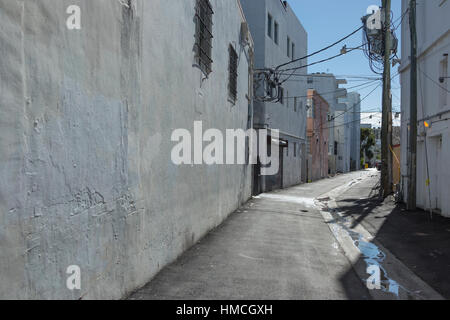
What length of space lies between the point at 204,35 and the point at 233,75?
3978 millimetres

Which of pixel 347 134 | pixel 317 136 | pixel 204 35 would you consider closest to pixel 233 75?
pixel 204 35

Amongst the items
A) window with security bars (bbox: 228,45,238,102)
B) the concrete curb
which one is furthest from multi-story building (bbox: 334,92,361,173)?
the concrete curb

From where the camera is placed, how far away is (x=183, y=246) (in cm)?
686

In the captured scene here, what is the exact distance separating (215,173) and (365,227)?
4.44 m

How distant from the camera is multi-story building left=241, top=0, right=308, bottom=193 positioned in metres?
19.9

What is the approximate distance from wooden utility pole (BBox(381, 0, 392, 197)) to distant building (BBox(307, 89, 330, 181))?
1483cm

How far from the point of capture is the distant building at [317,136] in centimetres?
3297

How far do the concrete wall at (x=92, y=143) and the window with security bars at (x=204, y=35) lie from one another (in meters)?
0.58

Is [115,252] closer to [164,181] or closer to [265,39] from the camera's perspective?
[164,181]

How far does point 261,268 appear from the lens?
20.4ft

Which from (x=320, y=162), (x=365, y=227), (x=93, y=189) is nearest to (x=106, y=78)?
(x=93, y=189)

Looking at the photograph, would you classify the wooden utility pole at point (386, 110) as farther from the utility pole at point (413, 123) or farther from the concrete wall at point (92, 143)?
the concrete wall at point (92, 143)

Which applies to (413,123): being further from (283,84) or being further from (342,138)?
(342,138)
